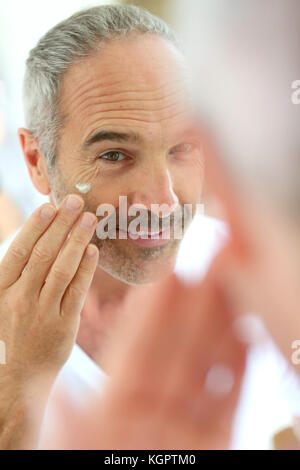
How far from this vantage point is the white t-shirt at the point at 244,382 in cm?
81

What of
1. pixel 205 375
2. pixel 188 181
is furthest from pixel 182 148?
pixel 205 375

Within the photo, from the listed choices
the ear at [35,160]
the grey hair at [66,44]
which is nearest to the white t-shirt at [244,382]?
the ear at [35,160]

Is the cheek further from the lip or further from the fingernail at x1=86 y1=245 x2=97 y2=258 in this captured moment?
the fingernail at x1=86 y1=245 x2=97 y2=258

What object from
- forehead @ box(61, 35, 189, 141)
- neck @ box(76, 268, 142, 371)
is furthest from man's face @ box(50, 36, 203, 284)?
neck @ box(76, 268, 142, 371)

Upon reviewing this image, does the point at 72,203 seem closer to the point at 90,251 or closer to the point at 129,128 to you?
the point at 90,251

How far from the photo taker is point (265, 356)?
83 centimetres

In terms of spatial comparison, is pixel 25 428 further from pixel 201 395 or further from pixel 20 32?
pixel 20 32

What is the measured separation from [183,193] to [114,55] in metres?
0.26

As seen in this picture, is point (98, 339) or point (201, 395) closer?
point (201, 395)

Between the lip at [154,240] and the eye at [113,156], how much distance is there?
5.8 inches

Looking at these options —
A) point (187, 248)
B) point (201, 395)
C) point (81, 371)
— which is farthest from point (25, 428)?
point (187, 248)

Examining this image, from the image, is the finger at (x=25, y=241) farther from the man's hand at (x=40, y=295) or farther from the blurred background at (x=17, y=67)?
the blurred background at (x=17, y=67)

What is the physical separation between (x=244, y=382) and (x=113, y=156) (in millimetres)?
452

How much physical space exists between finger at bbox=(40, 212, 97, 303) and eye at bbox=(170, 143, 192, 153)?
0.20m
